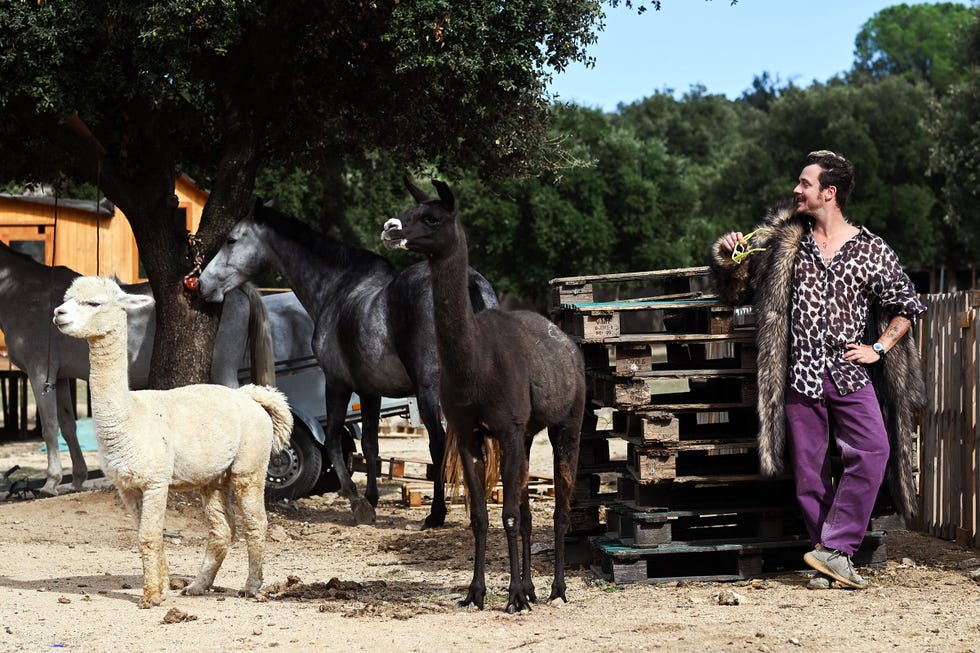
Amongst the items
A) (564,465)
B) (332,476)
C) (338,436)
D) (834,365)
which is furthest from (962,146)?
(564,465)

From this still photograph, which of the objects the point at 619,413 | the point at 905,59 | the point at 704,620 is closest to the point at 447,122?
the point at 619,413

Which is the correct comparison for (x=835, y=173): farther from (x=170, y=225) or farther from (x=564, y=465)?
(x=170, y=225)

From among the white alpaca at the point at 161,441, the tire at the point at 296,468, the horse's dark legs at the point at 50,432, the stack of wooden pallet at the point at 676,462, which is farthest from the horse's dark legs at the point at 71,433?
the stack of wooden pallet at the point at 676,462

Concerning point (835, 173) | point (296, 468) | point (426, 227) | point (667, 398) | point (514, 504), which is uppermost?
point (835, 173)

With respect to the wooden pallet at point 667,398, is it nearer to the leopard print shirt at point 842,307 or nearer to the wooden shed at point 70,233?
the leopard print shirt at point 842,307

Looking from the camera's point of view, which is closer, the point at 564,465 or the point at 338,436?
the point at 564,465

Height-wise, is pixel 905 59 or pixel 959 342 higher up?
pixel 905 59

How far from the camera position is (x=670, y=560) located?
315 inches

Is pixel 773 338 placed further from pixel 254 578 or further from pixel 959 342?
pixel 254 578

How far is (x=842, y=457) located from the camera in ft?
23.8

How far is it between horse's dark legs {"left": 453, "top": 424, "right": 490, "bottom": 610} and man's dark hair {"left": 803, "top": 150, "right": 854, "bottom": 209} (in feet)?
9.00

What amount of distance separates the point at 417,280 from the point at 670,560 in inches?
145

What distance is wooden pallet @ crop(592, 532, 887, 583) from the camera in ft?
24.6

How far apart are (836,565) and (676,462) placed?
4.38ft
